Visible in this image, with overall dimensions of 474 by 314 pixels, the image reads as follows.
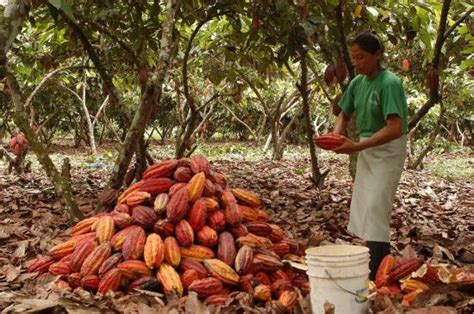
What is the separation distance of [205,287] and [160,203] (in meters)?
0.48

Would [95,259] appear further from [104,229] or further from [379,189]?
[379,189]

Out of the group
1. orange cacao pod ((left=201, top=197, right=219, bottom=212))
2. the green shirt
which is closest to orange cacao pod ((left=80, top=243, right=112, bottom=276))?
orange cacao pod ((left=201, top=197, right=219, bottom=212))

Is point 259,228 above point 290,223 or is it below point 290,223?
above

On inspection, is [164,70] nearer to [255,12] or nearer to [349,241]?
[255,12]

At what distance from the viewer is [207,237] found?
2.54 metres

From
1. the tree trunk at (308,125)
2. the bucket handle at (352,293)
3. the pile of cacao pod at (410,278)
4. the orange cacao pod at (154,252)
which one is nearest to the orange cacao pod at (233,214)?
the orange cacao pod at (154,252)

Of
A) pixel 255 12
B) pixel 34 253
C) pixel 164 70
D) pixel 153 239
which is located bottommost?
pixel 34 253

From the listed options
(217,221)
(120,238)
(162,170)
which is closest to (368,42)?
(217,221)

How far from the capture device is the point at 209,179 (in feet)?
9.37

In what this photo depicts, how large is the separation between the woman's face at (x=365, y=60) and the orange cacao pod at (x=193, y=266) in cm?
114

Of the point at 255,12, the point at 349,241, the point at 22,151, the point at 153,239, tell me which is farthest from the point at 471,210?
the point at 22,151

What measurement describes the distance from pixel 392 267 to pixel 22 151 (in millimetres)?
4624

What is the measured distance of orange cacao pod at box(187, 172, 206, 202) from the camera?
2662 mm

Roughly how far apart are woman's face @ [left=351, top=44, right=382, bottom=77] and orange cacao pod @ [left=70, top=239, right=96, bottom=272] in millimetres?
1457
